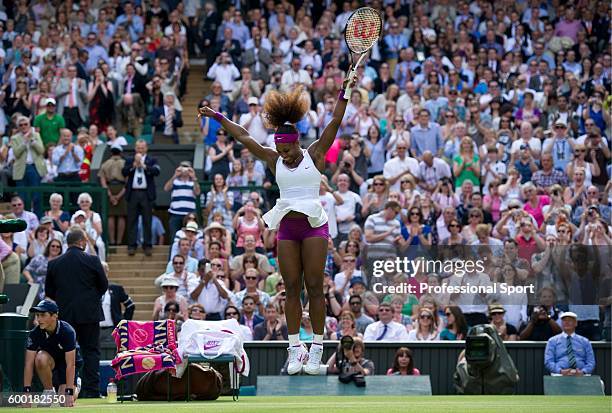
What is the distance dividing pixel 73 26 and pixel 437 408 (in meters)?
17.7

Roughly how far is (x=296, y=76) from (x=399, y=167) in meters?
3.68

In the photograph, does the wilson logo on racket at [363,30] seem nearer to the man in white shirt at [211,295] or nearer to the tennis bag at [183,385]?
the tennis bag at [183,385]

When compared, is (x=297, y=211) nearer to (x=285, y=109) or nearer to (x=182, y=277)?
(x=285, y=109)

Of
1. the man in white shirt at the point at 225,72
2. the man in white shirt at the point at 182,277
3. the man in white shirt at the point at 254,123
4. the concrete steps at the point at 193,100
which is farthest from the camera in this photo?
the concrete steps at the point at 193,100

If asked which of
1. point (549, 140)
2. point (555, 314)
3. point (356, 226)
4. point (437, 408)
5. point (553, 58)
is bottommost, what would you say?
point (437, 408)

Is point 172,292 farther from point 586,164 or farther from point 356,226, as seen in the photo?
point 586,164

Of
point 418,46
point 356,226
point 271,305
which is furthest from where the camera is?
point 418,46

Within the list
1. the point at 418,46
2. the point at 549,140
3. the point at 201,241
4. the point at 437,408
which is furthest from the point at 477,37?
the point at 437,408

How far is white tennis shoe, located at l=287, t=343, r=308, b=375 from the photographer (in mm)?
12344

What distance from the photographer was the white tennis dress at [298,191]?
12.2 metres

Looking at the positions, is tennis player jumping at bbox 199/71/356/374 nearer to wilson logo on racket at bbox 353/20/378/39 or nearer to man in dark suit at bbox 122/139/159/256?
wilson logo on racket at bbox 353/20/378/39

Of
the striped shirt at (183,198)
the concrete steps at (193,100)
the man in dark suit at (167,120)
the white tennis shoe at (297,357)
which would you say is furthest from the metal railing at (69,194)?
the white tennis shoe at (297,357)

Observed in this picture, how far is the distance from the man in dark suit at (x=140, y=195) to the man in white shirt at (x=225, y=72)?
3660 millimetres

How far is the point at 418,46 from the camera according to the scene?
27016 mm
